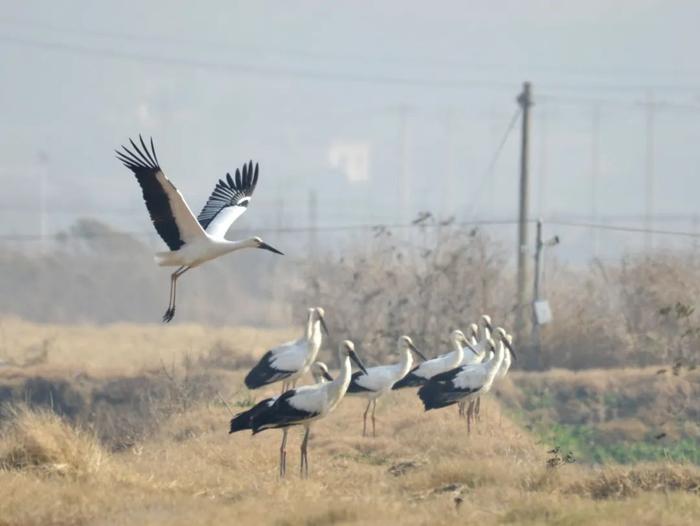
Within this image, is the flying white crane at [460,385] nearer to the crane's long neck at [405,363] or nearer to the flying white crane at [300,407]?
the crane's long neck at [405,363]

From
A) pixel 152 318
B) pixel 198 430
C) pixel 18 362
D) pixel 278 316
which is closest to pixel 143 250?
pixel 152 318

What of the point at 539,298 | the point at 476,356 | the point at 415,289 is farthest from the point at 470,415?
the point at 415,289

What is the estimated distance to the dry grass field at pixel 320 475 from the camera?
32.3 ft

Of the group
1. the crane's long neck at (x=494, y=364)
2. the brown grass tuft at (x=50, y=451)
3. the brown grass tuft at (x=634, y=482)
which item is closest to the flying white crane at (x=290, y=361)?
the crane's long neck at (x=494, y=364)

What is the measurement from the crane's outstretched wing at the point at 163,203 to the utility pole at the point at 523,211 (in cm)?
1107

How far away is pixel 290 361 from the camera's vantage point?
1631 centimetres

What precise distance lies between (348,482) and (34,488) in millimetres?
2760

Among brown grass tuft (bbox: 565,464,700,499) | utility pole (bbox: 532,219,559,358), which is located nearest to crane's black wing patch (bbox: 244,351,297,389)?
brown grass tuft (bbox: 565,464,700,499)

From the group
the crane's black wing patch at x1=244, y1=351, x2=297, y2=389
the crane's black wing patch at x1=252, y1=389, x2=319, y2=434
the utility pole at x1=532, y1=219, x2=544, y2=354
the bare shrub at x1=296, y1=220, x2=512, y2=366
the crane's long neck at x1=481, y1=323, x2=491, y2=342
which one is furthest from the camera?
the bare shrub at x1=296, y1=220, x2=512, y2=366

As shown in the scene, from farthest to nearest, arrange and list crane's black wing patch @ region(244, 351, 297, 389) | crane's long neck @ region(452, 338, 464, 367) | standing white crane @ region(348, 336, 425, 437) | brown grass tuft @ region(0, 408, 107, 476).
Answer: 1. crane's long neck @ region(452, 338, 464, 367)
2. crane's black wing patch @ region(244, 351, 297, 389)
3. standing white crane @ region(348, 336, 425, 437)
4. brown grass tuft @ region(0, 408, 107, 476)

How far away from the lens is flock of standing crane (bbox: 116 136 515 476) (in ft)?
41.5

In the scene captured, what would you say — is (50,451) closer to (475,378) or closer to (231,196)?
(231,196)

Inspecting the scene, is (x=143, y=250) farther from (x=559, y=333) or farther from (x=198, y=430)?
(x=198, y=430)

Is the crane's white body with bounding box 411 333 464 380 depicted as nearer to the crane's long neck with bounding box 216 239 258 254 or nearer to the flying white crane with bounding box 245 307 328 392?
the flying white crane with bounding box 245 307 328 392
